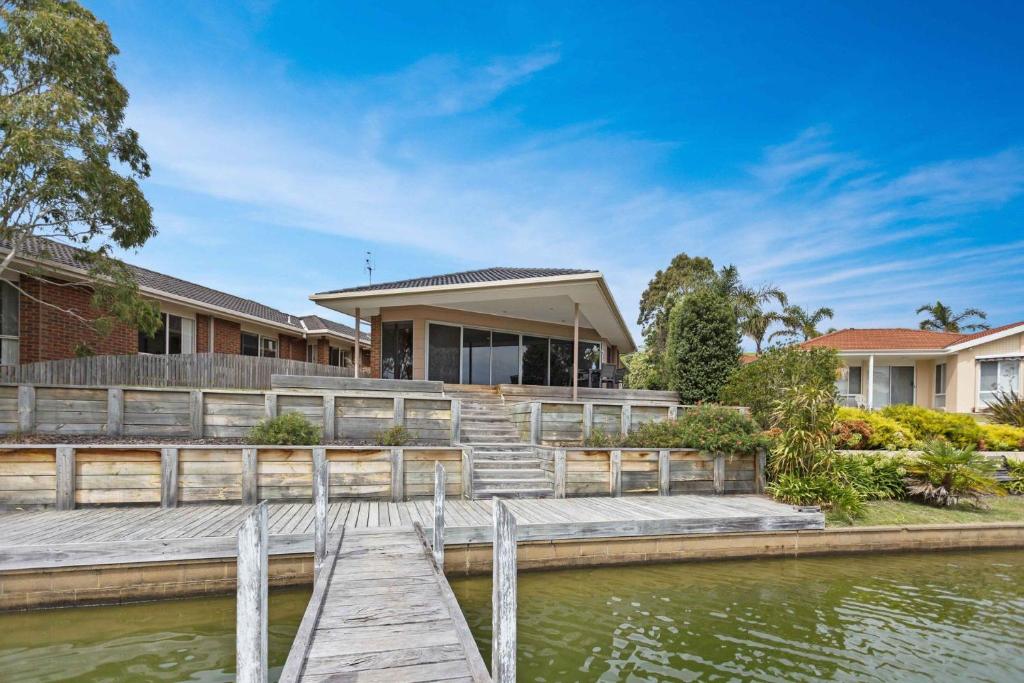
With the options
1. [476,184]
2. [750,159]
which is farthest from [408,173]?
[750,159]

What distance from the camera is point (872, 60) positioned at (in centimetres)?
1488

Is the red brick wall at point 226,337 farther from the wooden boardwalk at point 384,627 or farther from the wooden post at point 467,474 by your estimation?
the wooden boardwalk at point 384,627

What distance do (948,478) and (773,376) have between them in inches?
153

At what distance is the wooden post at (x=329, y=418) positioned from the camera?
913cm

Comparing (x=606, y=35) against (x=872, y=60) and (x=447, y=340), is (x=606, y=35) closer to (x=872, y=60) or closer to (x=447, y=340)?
(x=872, y=60)

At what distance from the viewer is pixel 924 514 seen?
8.34 metres

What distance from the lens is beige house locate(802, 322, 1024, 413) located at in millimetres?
18734

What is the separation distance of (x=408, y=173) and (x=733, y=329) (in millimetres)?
11807

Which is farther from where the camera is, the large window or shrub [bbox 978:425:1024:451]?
the large window

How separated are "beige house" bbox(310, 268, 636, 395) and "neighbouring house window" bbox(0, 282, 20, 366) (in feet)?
21.1

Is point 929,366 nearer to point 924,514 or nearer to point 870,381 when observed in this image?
point 870,381

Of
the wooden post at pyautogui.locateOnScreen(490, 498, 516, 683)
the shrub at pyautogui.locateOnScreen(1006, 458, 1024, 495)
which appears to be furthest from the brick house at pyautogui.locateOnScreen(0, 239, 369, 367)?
the shrub at pyautogui.locateOnScreen(1006, 458, 1024, 495)

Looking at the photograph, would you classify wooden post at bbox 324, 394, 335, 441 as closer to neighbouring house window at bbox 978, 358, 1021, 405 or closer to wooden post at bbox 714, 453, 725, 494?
wooden post at bbox 714, 453, 725, 494

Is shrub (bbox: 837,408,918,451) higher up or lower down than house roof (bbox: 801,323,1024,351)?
lower down
